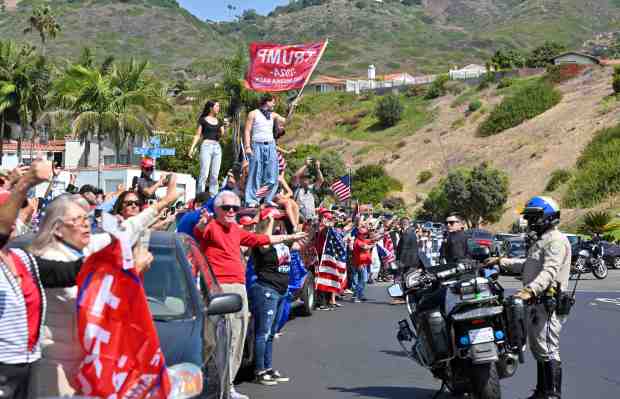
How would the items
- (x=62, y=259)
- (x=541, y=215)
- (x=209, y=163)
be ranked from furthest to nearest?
(x=209, y=163)
(x=541, y=215)
(x=62, y=259)

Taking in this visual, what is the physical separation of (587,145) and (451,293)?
67204 millimetres

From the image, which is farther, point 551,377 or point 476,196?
point 476,196

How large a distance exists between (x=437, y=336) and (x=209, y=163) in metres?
5.93

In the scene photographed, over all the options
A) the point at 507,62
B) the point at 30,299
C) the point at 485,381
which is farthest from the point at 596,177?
the point at 30,299

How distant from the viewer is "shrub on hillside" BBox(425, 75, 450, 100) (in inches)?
4400

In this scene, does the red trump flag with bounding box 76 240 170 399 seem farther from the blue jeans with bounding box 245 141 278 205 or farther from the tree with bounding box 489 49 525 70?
the tree with bounding box 489 49 525 70

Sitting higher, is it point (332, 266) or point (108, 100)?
point (108, 100)

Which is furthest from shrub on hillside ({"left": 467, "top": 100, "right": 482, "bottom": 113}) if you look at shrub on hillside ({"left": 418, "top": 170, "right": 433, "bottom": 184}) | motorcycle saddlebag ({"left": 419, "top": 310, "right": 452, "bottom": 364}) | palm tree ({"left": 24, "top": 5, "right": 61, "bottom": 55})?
motorcycle saddlebag ({"left": 419, "top": 310, "right": 452, "bottom": 364})

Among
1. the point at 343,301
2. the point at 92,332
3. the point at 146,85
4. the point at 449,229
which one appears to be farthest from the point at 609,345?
the point at 146,85

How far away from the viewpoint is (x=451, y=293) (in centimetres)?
820

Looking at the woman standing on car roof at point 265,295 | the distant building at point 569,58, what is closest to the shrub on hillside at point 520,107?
the distant building at point 569,58

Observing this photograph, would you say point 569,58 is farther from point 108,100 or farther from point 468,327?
point 468,327

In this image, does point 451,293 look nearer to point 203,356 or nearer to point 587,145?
point 203,356

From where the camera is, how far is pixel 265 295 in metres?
9.81
